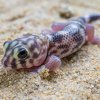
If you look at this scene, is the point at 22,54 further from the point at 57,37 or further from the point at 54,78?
the point at 57,37

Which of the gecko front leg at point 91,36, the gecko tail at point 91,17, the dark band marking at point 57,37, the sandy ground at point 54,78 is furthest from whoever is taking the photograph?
the gecko tail at point 91,17

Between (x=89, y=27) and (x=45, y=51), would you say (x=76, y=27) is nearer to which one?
(x=89, y=27)

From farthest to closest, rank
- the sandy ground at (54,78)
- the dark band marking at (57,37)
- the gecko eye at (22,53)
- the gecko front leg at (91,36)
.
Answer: the gecko front leg at (91,36), the dark band marking at (57,37), the gecko eye at (22,53), the sandy ground at (54,78)

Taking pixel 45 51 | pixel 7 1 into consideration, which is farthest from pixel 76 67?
pixel 7 1

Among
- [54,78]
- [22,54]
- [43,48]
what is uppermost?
[22,54]

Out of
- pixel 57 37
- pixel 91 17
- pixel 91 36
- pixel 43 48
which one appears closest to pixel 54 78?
pixel 43 48

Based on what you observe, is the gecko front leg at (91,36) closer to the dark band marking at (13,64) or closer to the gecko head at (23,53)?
the gecko head at (23,53)

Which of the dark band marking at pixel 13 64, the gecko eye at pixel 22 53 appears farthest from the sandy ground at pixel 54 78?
the gecko eye at pixel 22 53

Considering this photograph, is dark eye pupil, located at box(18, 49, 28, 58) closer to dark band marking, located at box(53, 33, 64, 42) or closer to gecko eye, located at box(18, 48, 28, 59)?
gecko eye, located at box(18, 48, 28, 59)
